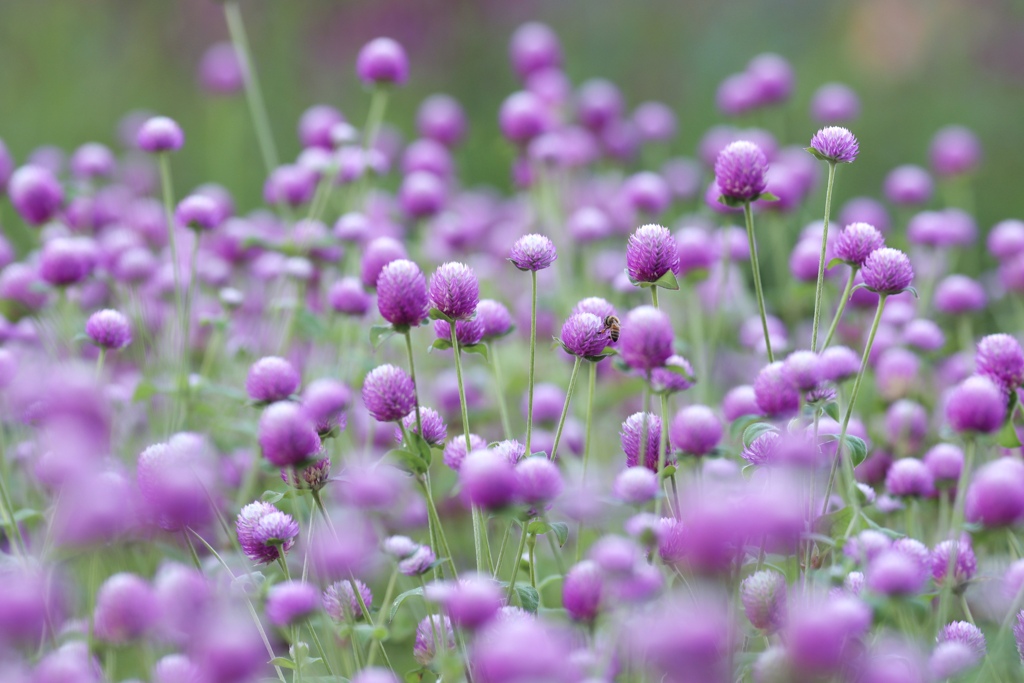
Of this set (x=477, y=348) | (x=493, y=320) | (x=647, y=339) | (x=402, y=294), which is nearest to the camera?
(x=647, y=339)

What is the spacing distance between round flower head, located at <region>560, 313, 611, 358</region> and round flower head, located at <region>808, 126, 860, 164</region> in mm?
490

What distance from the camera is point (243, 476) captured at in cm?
Answer: 250

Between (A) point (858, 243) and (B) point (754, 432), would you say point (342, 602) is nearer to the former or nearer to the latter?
(B) point (754, 432)

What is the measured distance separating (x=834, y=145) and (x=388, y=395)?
864mm

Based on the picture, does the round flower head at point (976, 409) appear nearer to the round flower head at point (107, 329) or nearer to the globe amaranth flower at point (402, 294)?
the globe amaranth flower at point (402, 294)

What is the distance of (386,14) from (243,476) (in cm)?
487

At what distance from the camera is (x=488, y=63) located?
6.66 meters

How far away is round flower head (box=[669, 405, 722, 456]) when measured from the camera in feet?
5.51

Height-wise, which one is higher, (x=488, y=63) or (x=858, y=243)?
(x=488, y=63)

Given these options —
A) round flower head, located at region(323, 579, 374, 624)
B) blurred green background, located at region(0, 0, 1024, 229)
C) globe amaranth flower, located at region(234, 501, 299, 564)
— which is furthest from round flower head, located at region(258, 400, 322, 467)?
blurred green background, located at region(0, 0, 1024, 229)

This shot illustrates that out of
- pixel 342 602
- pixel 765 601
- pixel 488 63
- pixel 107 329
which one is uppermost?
pixel 488 63

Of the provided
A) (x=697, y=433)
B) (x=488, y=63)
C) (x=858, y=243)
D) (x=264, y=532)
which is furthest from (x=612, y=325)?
(x=488, y=63)

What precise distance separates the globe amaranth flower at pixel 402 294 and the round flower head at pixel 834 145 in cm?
71

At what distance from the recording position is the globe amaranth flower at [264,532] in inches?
60.8
